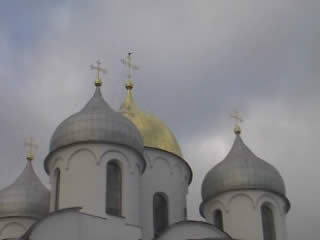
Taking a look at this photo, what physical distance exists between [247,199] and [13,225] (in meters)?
6.49

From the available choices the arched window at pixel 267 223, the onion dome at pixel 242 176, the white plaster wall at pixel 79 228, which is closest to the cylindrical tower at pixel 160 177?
the onion dome at pixel 242 176

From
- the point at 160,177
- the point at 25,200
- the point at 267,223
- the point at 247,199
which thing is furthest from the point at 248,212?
the point at 25,200

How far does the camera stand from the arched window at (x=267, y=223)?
17719 millimetres

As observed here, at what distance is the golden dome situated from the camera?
19.0m

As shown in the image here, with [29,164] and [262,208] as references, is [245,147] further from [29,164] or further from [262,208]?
[29,164]

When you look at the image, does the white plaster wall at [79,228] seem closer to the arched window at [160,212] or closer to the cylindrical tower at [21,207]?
the arched window at [160,212]

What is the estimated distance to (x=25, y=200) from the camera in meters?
19.3

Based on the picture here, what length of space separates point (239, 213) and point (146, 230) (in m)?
2.43

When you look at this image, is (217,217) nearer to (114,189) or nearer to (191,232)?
(191,232)

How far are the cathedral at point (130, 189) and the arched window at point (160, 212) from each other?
0.03 m

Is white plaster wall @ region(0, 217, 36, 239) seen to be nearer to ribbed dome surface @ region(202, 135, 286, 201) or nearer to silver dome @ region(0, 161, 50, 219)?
silver dome @ region(0, 161, 50, 219)

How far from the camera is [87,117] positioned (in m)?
16.4

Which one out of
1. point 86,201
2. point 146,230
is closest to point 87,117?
point 86,201

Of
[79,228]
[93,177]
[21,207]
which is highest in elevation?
[21,207]
